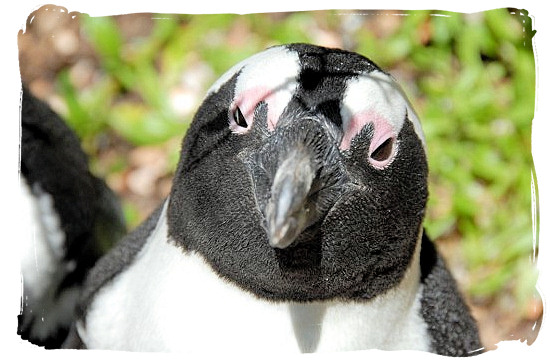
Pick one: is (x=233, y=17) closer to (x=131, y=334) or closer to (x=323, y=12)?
(x=323, y=12)

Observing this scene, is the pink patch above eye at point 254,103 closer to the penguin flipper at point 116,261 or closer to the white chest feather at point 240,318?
the white chest feather at point 240,318

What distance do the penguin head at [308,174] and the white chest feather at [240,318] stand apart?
30 mm

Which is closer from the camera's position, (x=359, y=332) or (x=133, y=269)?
(x=359, y=332)

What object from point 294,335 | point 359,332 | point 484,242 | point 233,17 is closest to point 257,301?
point 294,335

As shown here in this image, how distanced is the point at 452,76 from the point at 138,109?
73cm

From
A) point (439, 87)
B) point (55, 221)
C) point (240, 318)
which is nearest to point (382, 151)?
point (240, 318)

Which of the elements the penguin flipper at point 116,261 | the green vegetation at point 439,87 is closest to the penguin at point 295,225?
the penguin flipper at point 116,261

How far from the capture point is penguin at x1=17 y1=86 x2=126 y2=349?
1869 millimetres

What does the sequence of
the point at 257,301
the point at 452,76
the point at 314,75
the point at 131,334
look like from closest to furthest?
the point at 314,75 < the point at 257,301 < the point at 131,334 < the point at 452,76

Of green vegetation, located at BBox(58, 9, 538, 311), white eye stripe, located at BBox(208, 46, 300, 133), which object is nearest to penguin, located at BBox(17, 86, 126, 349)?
green vegetation, located at BBox(58, 9, 538, 311)

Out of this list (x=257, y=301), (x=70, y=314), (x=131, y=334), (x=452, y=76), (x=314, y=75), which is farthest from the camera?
(x=70, y=314)

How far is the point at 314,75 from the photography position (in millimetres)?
1554

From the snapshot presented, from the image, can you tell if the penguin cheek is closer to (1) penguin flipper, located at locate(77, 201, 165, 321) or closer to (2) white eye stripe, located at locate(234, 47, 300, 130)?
(2) white eye stripe, located at locate(234, 47, 300, 130)

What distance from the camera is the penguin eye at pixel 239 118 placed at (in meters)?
A: 1.58
